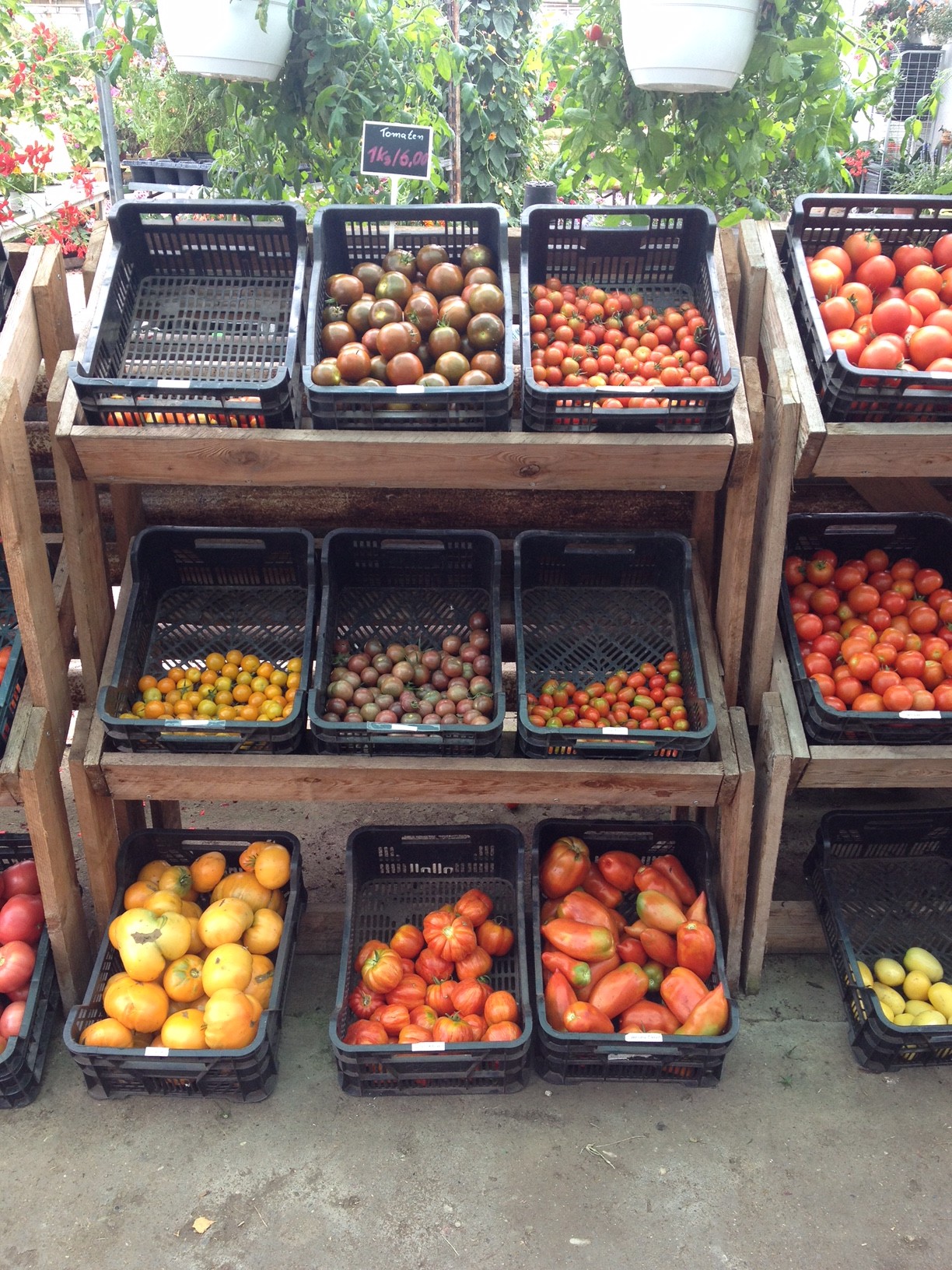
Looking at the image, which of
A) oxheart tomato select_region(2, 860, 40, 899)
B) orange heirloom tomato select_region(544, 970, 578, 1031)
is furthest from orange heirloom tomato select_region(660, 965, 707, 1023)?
oxheart tomato select_region(2, 860, 40, 899)

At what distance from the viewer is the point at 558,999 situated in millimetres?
2334

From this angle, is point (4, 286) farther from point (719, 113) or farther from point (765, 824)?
point (765, 824)

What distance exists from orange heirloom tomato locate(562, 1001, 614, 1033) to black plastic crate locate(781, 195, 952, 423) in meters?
1.62

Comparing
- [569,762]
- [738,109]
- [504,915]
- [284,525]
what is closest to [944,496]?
[738,109]

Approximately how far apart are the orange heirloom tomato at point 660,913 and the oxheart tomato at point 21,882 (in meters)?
1.80

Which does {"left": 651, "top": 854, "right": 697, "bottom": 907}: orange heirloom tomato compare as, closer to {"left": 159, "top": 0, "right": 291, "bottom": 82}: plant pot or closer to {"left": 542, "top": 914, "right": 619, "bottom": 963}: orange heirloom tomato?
{"left": 542, "top": 914, "right": 619, "bottom": 963}: orange heirloom tomato

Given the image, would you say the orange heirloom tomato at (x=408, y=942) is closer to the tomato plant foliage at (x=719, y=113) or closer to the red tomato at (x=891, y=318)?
the red tomato at (x=891, y=318)

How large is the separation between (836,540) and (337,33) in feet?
7.90

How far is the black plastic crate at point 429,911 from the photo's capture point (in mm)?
2246

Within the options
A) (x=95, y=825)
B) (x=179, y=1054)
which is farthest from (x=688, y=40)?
(x=179, y=1054)

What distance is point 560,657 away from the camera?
9.01ft

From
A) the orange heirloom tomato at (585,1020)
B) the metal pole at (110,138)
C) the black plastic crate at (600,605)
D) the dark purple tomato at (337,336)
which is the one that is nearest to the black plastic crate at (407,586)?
the black plastic crate at (600,605)

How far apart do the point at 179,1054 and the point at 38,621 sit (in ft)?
3.78

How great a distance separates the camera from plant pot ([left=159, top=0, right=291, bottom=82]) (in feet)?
8.63
